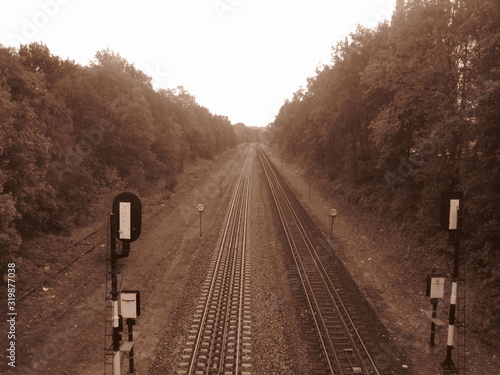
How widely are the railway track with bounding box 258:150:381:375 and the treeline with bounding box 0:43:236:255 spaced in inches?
450

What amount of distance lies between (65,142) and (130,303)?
18.0m

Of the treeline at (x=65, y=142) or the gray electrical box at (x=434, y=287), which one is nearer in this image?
the gray electrical box at (x=434, y=287)

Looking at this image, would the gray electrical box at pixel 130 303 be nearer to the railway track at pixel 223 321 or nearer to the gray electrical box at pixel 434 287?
the railway track at pixel 223 321

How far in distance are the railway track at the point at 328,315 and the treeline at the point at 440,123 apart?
13.6 ft

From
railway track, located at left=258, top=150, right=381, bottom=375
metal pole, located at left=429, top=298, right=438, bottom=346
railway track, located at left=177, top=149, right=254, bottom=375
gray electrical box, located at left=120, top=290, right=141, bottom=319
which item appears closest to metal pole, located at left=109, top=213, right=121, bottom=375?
gray electrical box, located at left=120, top=290, right=141, bottom=319

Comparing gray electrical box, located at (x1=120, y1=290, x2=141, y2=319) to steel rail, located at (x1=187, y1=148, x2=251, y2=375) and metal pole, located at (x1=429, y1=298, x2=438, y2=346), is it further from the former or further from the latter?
metal pole, located at (x1=429, y1=298, x2=438, y2=346)

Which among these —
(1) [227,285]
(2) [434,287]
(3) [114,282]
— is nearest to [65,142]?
(1) [227,285]

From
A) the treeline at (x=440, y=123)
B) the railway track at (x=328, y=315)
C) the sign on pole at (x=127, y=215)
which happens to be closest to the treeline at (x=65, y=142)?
the sign on pole at (x=127, y=215)

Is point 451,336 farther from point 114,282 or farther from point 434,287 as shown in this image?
point 114,282

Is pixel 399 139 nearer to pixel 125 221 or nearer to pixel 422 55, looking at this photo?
pixel 422 55

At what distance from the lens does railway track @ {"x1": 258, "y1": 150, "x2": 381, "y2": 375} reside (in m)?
10.1

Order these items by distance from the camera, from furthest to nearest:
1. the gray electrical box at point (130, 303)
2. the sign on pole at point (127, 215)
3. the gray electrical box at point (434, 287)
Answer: the gray electrical box at point (434, 287)
the gray electrical box at point (130, 303)
the sign on pole at point (127, 215)

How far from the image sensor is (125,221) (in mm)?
8414

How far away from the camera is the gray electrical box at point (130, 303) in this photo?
925cm
